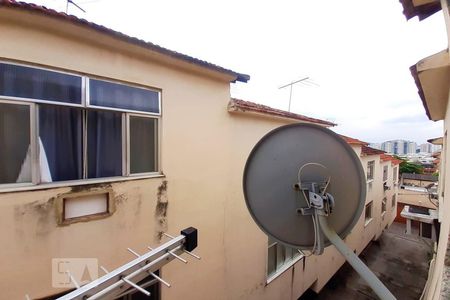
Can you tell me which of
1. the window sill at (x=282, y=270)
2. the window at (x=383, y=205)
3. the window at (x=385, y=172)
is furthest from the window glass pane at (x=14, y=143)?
the window at (x=383, y=205)

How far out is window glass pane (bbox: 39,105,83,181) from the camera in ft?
11.1

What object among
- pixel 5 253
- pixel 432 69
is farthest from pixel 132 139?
pixel 432 69

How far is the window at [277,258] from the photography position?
7805 mm

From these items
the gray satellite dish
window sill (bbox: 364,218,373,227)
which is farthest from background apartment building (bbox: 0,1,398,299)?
window sill (bbox: 364,218,373,227)

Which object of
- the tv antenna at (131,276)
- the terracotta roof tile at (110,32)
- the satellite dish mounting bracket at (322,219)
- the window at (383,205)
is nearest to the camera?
the tv antenna at (131,276)

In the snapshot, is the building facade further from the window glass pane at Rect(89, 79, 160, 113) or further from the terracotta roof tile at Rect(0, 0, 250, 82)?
the window glass pane at Rect(89, 79, 160, 113)

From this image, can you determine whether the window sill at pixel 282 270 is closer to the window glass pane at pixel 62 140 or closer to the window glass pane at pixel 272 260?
the window glass pane at pixel 272 260

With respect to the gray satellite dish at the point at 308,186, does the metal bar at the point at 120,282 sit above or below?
below

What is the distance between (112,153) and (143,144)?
0.60 metres

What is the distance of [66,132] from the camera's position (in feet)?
11.7

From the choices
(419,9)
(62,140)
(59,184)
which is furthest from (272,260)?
(419,9)

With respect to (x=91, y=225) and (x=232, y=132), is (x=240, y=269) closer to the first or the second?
(x=232, y=132)

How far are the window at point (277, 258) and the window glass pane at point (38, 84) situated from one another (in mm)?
7021

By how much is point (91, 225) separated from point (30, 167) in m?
1.26
